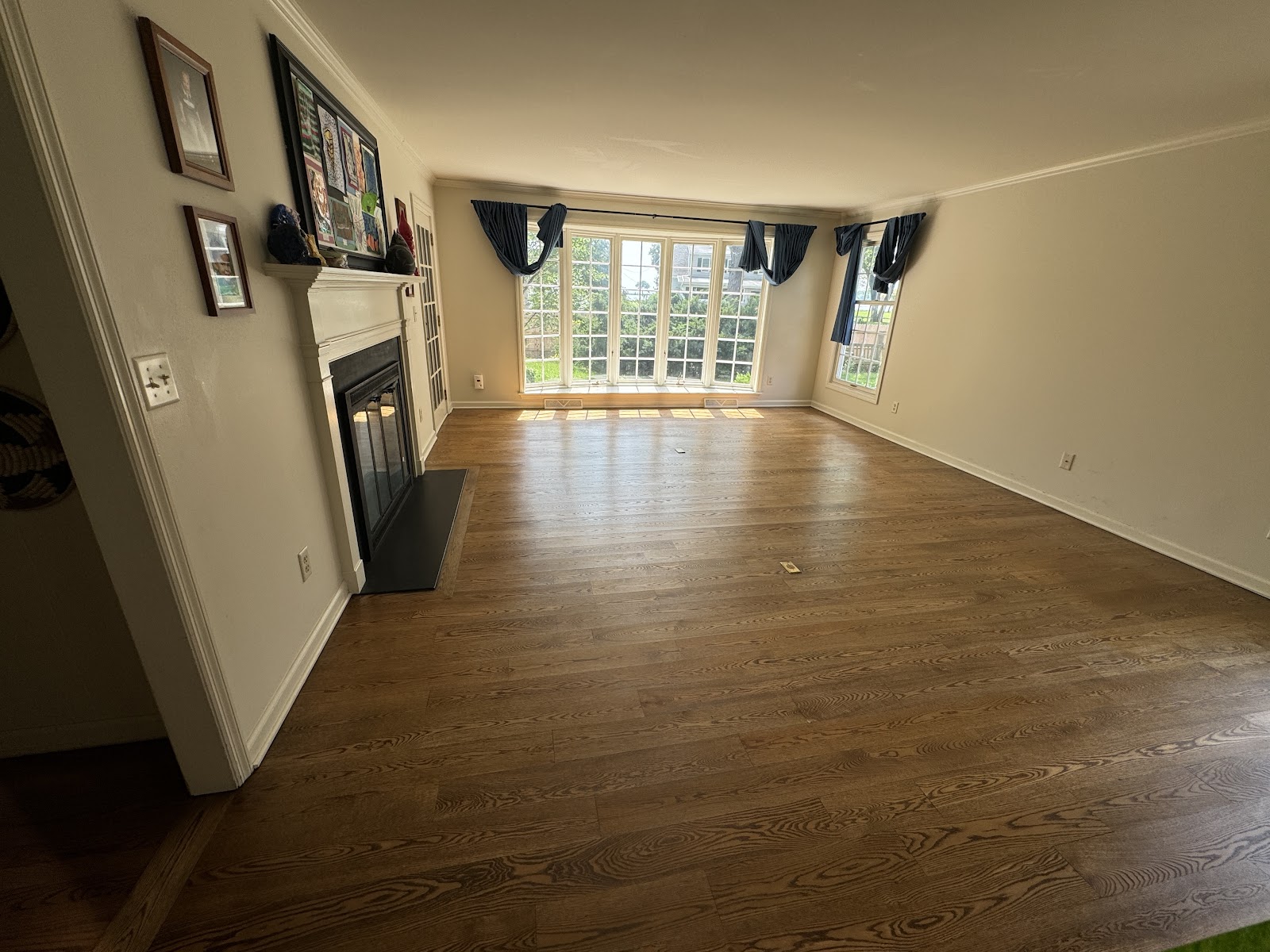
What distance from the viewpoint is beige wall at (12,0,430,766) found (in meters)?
1.01

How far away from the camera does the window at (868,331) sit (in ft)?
16.6

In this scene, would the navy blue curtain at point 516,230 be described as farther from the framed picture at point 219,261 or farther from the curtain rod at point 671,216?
the framed picture at point 219,261

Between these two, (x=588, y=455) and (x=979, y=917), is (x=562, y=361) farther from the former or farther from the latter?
(x=979, y=917)

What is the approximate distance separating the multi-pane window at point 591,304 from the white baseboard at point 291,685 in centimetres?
412

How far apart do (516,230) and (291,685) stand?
4.52 m

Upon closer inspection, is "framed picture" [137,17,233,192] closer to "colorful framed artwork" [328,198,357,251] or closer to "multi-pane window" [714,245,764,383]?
"colorful framed artwork" [328,198,357,251]

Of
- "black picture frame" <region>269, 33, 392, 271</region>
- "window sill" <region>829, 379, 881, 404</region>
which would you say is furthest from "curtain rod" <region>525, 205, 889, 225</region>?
"black picture frame" <region>269, 33, 392, 271</region>

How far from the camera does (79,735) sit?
146 centimetres

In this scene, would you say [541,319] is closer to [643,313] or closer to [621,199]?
[643,313]

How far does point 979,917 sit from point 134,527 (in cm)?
215

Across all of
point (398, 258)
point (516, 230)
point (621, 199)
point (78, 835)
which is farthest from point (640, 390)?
point (78, 835)

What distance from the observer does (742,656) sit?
1.97 m

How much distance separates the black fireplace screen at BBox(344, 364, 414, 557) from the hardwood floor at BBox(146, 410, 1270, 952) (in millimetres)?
499

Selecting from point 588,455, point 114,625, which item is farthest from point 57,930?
point 588,455
